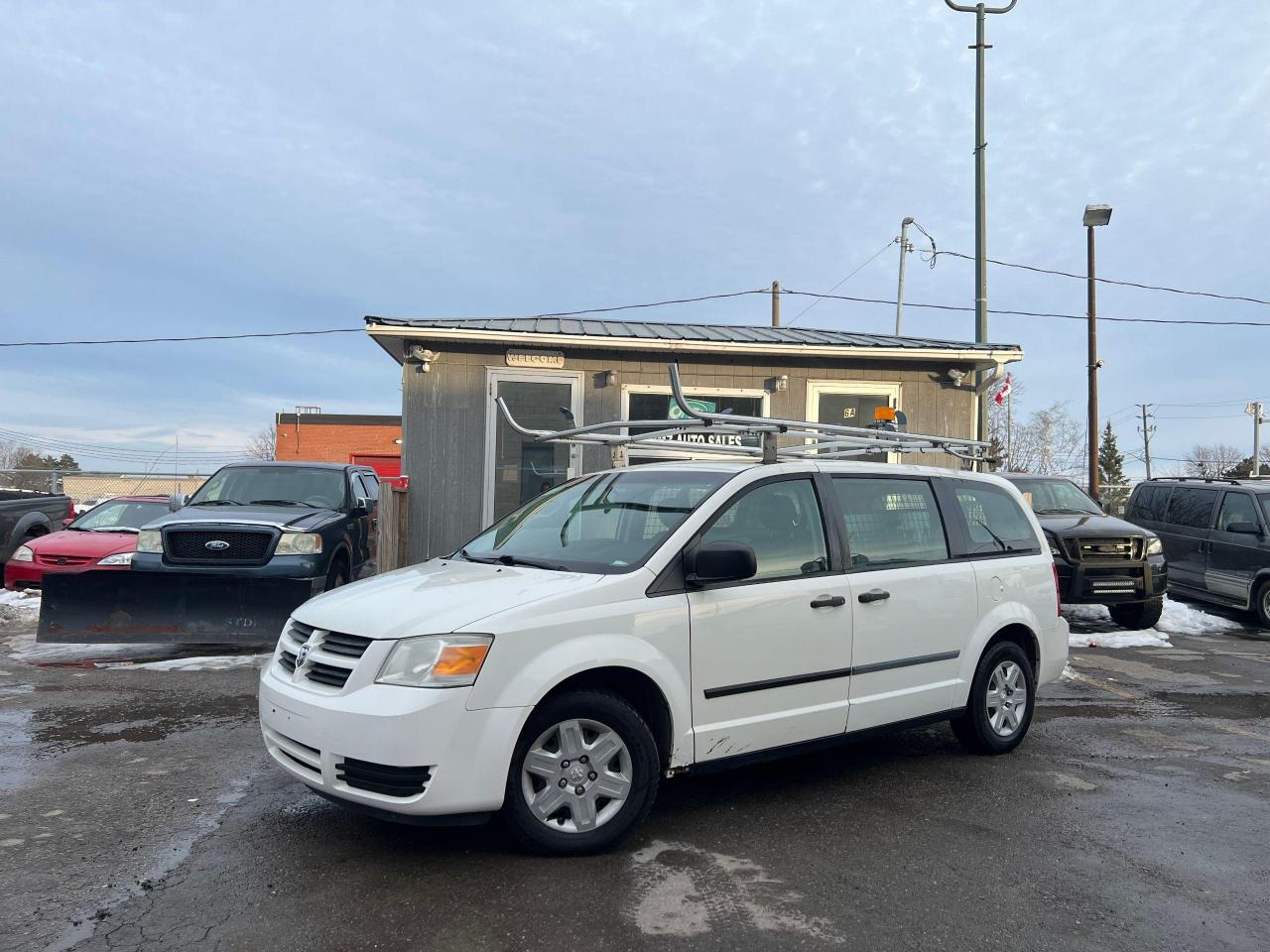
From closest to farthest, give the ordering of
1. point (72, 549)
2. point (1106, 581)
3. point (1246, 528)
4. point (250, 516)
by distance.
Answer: point (250, 516)
point (1106, 581)
point (72, 549)
point (1246, 528)

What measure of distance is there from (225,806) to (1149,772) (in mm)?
4907

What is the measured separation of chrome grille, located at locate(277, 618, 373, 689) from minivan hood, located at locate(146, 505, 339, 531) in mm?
→ 5006

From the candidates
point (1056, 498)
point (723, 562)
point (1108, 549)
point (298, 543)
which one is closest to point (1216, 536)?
point (1056, 498)

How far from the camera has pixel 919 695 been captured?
16.6ft

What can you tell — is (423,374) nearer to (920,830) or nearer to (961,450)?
(961,450)

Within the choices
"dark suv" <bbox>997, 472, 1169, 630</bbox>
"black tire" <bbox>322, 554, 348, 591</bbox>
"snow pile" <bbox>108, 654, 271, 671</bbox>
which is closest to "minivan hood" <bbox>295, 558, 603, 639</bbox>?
"snow pile" <bbox>108, 654, 271, 671</bbox>

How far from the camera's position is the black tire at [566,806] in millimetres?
3693

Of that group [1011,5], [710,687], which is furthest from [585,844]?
[1011,5]

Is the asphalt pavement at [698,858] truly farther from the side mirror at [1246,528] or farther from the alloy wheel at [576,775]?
the side mirror at [1246,528]

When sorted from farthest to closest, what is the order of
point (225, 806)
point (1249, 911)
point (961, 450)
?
point (961, 450) < point (225, 806) < point (1249, 911)

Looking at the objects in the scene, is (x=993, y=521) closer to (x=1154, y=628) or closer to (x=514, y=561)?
(x=514, y=561)

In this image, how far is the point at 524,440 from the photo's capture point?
40.0ft

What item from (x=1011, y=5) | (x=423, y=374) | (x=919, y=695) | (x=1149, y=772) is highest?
(x=1011, y=5)

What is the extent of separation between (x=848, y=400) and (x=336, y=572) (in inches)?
278
